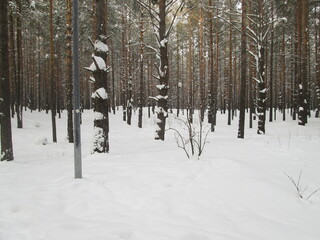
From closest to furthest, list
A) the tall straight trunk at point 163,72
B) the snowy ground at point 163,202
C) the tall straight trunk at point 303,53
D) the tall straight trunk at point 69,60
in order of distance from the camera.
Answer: the snowy ground at point 163,202 < the tall straight trunk at point 163,72 < the tall straight trunk at point 69,60 < the tall straight trunk at point 303,53

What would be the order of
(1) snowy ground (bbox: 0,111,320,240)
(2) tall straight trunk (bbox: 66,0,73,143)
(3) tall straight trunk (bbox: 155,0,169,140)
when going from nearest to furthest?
(1) snowy ground (bbox: 0,111,320,240) < (3) tall straight trunk (bbox: 155,0,169,140) < (2) tall straight trunk (bbox: 66,0,73,143)

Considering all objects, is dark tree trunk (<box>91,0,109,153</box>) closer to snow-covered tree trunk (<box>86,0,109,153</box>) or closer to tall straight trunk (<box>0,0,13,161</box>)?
snow-covered tree trunk (<box>86,0,109,153</box>)

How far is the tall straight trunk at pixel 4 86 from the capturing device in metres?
6.73

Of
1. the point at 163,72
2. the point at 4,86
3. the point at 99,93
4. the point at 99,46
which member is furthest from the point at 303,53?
the point at 4,86

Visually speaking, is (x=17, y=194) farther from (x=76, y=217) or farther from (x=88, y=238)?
(x=88, y=238)

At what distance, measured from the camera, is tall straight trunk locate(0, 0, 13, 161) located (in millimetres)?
6734

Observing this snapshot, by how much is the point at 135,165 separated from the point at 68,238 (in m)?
2.81

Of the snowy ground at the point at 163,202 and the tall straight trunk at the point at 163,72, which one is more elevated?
the tall straight trunk at the point at 163,72

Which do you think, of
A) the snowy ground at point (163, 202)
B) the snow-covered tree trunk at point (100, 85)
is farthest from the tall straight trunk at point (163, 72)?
the snowy ground at point (163, 202)

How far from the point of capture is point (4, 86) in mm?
6883

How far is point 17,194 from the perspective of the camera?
3.88 metres

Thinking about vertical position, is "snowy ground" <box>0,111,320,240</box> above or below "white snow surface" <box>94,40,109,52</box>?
below

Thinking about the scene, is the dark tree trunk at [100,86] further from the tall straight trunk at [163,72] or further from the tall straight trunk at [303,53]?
the tall straight trunk at [303,53]

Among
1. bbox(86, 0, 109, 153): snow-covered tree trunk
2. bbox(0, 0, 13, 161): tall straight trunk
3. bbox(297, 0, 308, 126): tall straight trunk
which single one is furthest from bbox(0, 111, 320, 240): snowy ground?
bbox(297, 0, 308, 126): tall straight trunk
